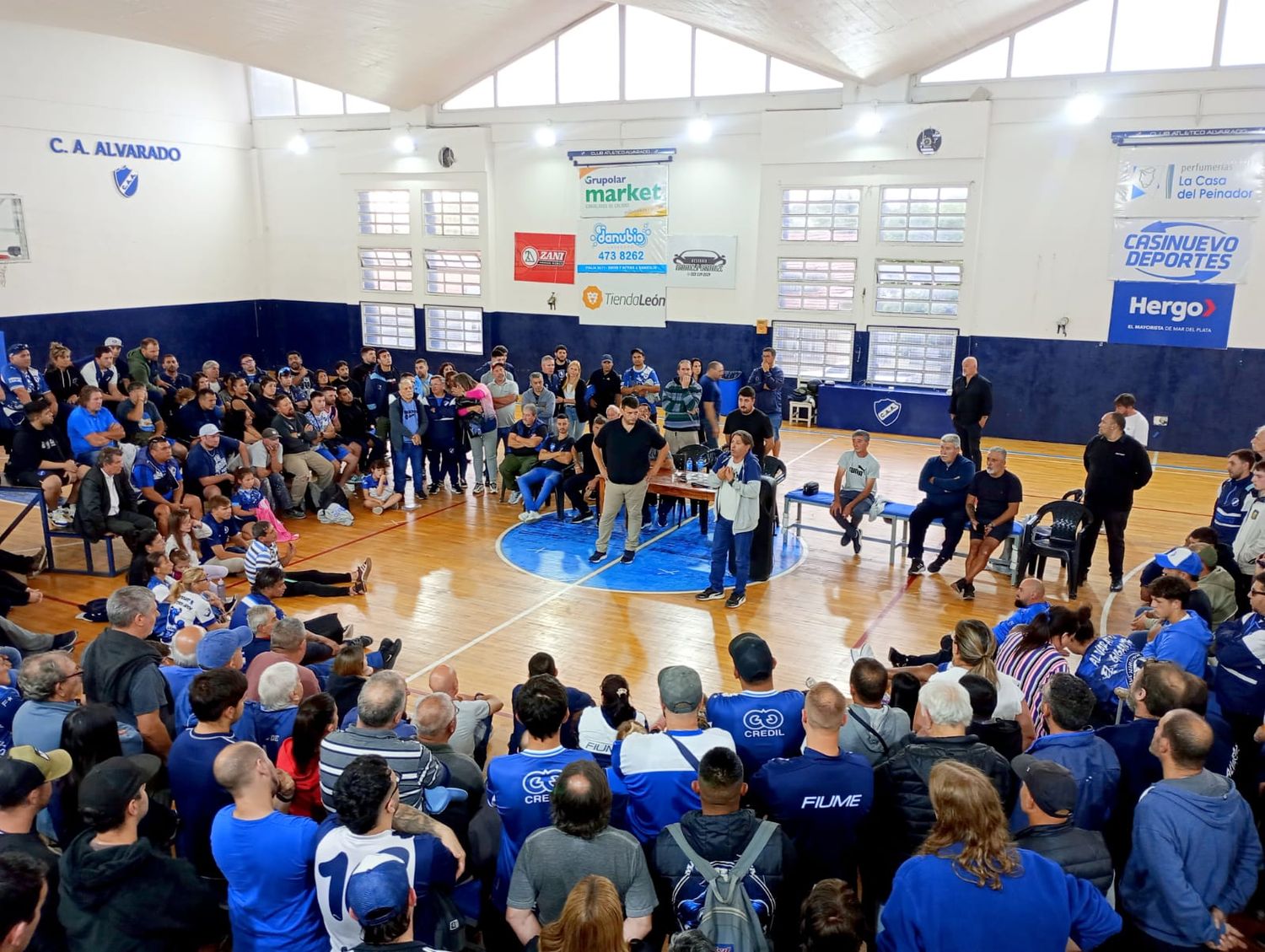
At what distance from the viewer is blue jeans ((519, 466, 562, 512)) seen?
1090 cm

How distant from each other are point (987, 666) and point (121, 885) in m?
3.81

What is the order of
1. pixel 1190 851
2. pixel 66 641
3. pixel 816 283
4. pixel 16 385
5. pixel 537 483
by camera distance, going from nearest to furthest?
pixel 1190 851, pixel 66 641, pixel 537 483, pixel 16 385, pixel 816 283

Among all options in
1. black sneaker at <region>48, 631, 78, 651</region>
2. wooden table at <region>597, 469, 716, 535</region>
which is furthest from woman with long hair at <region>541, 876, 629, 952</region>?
wooden table at <region>597, 469, 716, 535</region>

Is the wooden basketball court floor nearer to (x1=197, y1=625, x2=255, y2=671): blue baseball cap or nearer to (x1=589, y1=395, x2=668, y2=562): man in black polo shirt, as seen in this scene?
(x1=589, y1=395, x2=668, y2=562): man in black polo shirt

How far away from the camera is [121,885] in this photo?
9.97ft

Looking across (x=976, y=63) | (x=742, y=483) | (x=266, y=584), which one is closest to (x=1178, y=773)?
(x=742, y=483)

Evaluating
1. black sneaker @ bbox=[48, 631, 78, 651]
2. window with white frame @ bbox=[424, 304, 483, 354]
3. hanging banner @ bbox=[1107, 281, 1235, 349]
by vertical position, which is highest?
hanging banner @ bbox=[1107, 281, 1235, 349]

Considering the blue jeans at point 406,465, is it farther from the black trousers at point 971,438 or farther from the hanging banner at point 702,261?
the hanging banner at point 702,261

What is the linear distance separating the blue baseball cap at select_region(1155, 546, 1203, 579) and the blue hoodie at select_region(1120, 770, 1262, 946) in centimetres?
365

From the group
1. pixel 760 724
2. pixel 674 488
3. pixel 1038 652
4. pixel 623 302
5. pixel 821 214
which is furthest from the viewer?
pixel 623 302

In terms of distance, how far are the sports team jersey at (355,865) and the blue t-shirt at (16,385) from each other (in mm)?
10678

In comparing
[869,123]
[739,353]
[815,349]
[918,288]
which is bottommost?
[739,353]

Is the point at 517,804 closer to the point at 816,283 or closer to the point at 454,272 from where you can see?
the point at 816,283

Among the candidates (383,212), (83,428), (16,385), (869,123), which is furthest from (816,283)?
(16,385)
